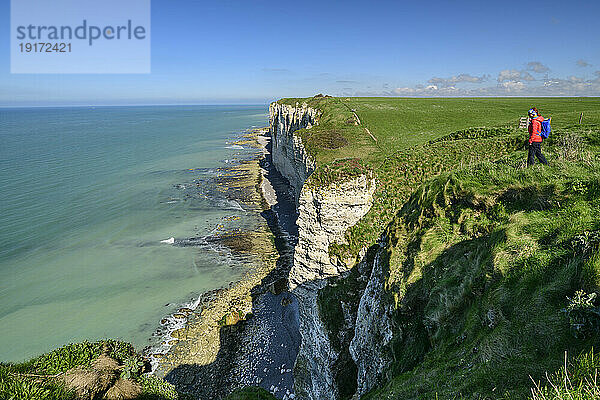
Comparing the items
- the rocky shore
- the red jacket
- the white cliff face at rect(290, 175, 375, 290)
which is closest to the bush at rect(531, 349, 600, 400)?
the red jacket

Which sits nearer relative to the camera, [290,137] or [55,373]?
[55,373]

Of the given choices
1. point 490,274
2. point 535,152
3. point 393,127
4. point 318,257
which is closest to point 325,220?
point 318,257

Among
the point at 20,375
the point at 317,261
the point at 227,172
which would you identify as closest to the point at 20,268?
Answer: the point at 20,375

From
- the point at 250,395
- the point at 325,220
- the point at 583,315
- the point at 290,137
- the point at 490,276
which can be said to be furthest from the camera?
the point at 290,137

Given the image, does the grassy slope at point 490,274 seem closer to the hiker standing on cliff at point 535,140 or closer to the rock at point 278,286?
the hiker standing on cliff at point 535,140

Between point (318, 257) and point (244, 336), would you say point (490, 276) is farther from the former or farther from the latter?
point (244, 336)

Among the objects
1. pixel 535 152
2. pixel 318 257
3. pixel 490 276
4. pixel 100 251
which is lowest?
pixel 100 251
